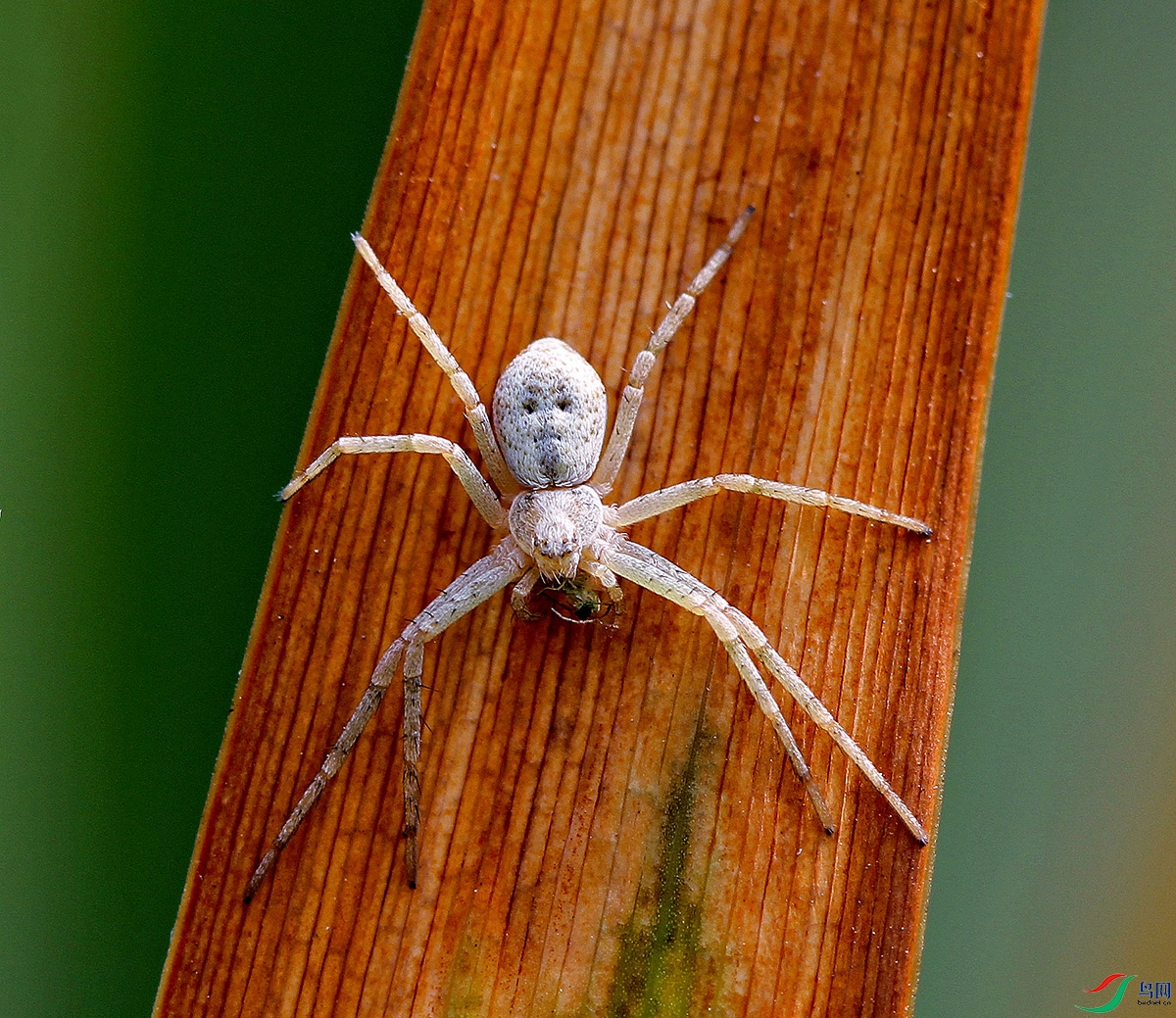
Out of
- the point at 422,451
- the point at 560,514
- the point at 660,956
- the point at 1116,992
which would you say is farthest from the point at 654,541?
the point at 1116,992

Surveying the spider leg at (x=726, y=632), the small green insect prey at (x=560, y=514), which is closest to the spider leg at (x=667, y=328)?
the small green insect prey at (x=560, y=514)

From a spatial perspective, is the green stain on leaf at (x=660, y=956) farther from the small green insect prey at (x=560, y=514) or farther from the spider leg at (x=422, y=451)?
the spider leg at (x=422, y=451)

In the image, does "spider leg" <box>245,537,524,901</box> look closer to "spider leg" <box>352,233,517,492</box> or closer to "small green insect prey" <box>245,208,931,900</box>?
"small green insect prey" <box>245,208,931,900</box>

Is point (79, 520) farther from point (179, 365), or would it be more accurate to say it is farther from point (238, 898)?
point (238, 898)

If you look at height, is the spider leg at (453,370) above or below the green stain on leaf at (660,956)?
above

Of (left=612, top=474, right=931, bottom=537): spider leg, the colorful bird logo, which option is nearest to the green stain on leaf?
(left=612, top=474, right=931, bottom=537): spider leg

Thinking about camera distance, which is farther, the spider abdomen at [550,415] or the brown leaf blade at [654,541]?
the spider abdomen at [550,415]

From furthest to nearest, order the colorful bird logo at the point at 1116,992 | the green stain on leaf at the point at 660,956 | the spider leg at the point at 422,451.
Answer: the colorful bird logo at the point at 1116,992, the spider leg at the point at 422,451, the green stain on leaf at the point at 660,956
